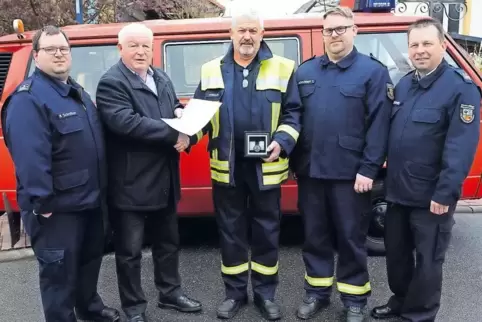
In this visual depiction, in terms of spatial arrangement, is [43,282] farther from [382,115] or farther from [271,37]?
[271,37]

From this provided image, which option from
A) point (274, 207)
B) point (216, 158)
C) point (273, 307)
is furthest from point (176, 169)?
point (273, 307)

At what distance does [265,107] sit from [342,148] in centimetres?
53

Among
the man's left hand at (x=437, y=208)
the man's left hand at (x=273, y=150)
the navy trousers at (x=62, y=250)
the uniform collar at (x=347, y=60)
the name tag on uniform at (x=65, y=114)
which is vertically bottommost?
the navy trousers at (x=62, y=250)

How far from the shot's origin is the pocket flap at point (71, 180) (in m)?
2.96

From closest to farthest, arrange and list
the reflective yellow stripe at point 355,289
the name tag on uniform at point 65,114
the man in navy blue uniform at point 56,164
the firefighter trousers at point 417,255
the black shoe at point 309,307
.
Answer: the man in navy blue uniform at point 56,164, the name tag on uniform at point 65,114, the firefighter trousers at point 417,255, the reflective yellow stripe at point 355,289, the black shoe at point 309,307

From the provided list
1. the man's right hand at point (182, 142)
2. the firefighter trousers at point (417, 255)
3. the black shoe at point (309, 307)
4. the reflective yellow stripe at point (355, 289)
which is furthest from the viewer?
the black shoe at point (309, 307)

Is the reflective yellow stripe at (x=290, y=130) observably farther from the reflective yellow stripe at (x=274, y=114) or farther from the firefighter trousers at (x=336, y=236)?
the firefighter trousers at (x=336, y=236)

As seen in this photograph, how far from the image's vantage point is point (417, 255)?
10.6 ft

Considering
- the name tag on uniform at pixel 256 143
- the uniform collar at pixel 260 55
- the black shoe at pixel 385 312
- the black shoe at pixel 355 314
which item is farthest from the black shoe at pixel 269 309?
the uniform collar at pixel 260 55

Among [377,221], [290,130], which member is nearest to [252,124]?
[290,130]

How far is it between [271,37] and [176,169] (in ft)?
4.90

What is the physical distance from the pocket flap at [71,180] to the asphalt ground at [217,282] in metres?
1.18

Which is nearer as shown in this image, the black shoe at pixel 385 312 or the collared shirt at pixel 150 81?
the collared shirt at pixel 150 81

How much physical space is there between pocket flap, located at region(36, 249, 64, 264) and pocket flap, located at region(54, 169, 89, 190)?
0.36 metres
